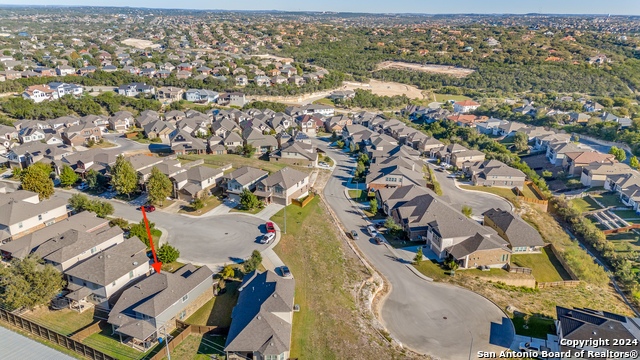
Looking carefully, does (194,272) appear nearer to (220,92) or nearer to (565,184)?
(565,184)

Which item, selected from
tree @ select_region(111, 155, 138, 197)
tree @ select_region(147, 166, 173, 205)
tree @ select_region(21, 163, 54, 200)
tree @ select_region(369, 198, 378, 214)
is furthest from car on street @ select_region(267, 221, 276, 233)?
tree @ select_region(21, 163, 54, 200)

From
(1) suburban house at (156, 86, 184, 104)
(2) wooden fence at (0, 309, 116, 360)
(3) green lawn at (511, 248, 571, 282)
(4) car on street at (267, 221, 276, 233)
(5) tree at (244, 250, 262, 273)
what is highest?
(1) suburban house at (156, 86, 184, 104)

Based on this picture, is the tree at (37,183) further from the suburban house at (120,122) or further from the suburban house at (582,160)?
the suburban house at (582,160)

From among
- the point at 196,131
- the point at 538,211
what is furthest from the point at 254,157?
the point at 538,211

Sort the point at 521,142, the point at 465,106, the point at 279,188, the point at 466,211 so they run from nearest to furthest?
the point at 466,211 < the point at 279,188 < the point at 521,142 < the point at 465,106

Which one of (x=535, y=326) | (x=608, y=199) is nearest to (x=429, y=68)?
(x=608, y=199)

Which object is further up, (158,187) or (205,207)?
(158,187)

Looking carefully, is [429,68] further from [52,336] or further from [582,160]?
[52,336]

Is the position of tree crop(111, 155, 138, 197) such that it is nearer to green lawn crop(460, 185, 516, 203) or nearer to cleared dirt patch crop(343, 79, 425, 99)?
green lawn crop(460, 185, 516, 203)
